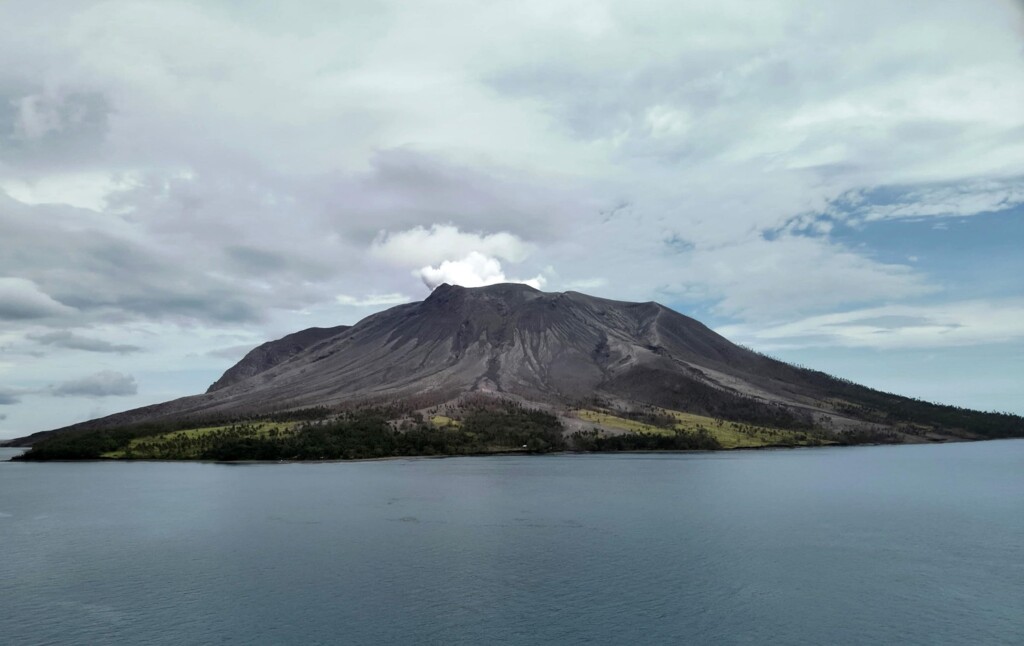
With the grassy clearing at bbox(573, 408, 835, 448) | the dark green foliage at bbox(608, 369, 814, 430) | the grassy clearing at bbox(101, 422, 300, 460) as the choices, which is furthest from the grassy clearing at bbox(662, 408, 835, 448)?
the grassy clearing at bbox(101, 422, 300, 460)

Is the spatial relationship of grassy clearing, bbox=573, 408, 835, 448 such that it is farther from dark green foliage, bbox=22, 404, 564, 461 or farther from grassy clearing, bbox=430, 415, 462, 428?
grassy clearing, bbox=430, 415, 462, 428

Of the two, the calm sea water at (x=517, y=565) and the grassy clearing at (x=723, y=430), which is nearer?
the calm sea water at (x=517, y=565)

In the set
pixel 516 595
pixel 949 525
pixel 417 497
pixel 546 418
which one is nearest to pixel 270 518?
pixel 417 497

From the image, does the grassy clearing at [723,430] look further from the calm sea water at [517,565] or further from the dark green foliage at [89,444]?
the dark green foliage at [89,444]

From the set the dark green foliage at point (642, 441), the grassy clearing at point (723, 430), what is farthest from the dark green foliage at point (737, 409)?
the dark green foliage at point (642, 441)

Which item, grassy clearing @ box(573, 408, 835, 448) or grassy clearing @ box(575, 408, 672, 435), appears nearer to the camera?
grassy clearing @ box(575, 408, 672, 435)

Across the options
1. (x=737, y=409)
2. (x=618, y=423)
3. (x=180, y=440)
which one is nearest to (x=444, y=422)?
(x=618, y=423)
